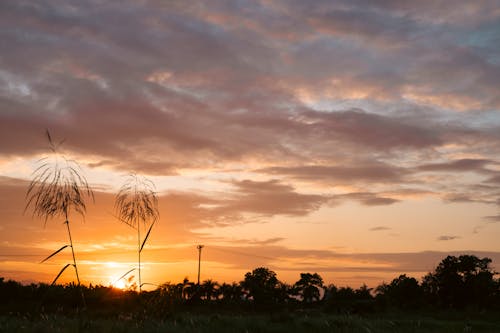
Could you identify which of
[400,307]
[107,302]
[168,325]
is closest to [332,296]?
[400,307]

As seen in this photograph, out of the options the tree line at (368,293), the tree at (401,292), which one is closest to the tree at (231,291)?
the tree line at (368,293)

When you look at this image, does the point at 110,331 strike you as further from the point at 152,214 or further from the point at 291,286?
the point at 291,286

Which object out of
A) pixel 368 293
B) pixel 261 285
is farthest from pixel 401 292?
pixel 261 285

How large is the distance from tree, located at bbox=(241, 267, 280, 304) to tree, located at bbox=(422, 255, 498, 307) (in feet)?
83.5

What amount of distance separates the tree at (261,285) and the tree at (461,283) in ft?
83.5

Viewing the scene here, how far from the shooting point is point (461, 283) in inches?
3381

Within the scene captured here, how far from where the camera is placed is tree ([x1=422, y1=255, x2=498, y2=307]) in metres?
83.8

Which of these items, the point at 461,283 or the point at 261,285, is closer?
the point at 461,283

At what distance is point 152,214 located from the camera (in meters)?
9.18

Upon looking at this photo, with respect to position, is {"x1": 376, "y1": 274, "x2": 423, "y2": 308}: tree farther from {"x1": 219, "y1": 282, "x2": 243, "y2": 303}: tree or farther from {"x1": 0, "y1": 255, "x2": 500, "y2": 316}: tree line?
{"x1": 219, "y1": 282, "x2": 243, "y2": 303}: tree

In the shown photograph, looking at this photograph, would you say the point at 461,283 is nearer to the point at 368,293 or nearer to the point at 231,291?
the point at 368,293

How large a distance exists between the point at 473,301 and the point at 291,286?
3212cm

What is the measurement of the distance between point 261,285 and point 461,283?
3271 centimetres

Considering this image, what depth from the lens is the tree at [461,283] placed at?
8375 cm
